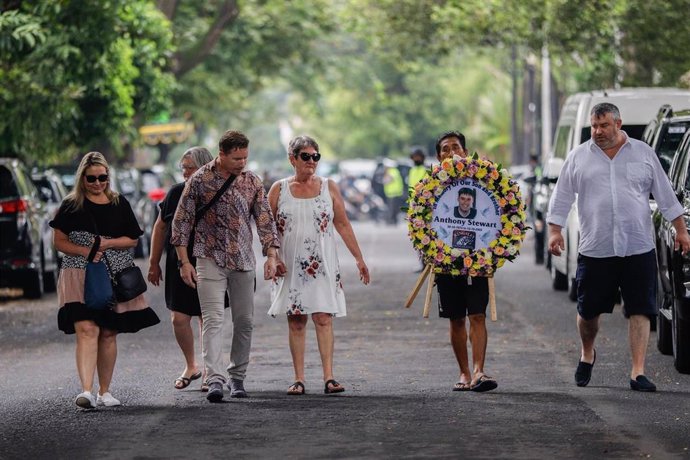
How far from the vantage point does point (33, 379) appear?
13.1 metres

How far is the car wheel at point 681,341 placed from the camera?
12.5 metres

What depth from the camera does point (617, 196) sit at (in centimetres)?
1174

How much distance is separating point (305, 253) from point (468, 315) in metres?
1.17

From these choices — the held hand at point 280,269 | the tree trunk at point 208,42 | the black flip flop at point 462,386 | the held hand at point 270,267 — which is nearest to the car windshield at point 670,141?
the black flip flop at point 462,386

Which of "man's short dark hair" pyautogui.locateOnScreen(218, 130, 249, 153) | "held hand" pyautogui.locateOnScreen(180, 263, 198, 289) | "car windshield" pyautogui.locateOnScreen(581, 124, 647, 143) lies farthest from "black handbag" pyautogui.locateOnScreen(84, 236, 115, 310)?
"car windshield" pyautogui.locateOnScreen(581, 124, 647, 143)

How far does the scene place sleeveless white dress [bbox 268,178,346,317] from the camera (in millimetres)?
11898

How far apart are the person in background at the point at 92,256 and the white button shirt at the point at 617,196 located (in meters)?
2.84

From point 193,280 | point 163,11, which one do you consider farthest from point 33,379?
point 163,11

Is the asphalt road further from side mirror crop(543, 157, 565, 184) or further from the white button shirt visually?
side mirror crop(543, 157, 565, 184)

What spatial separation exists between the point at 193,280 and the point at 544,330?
5.71 metres

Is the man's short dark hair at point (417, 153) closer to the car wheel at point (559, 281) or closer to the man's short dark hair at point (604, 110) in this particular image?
the car wheel at point (559, 281)

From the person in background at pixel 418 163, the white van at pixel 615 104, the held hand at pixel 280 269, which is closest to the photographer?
the held hand at pixel 280 269

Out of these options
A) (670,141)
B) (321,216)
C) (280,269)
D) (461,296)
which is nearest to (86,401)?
(280,269)

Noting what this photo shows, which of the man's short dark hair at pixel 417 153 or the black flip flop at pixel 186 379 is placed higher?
the man's short dark hair at pixel 417 153
